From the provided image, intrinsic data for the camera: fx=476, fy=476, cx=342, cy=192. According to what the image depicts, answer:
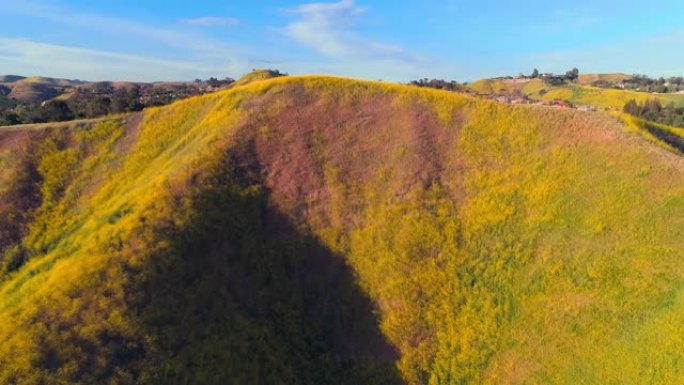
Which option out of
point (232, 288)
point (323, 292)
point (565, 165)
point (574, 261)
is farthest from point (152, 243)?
point (565, 165)

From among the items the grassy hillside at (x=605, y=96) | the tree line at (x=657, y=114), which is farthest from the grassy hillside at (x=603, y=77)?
the tree line at (x=657, y=114)

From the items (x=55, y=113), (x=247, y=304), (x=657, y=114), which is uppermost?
(x=55, y=113)

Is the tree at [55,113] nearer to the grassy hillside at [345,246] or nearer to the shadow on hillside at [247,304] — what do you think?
the grassy hillside at [345,246]

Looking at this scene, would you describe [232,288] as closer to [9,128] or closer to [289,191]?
[289,191]

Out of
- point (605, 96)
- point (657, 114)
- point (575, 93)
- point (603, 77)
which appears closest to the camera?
point (657, 114)

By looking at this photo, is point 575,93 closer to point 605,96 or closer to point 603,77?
point 605,96

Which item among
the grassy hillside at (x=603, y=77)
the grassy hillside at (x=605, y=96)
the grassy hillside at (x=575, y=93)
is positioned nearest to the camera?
the grassy hillside at (x=605, y=96)

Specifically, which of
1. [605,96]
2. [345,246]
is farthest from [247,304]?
[605,96]
